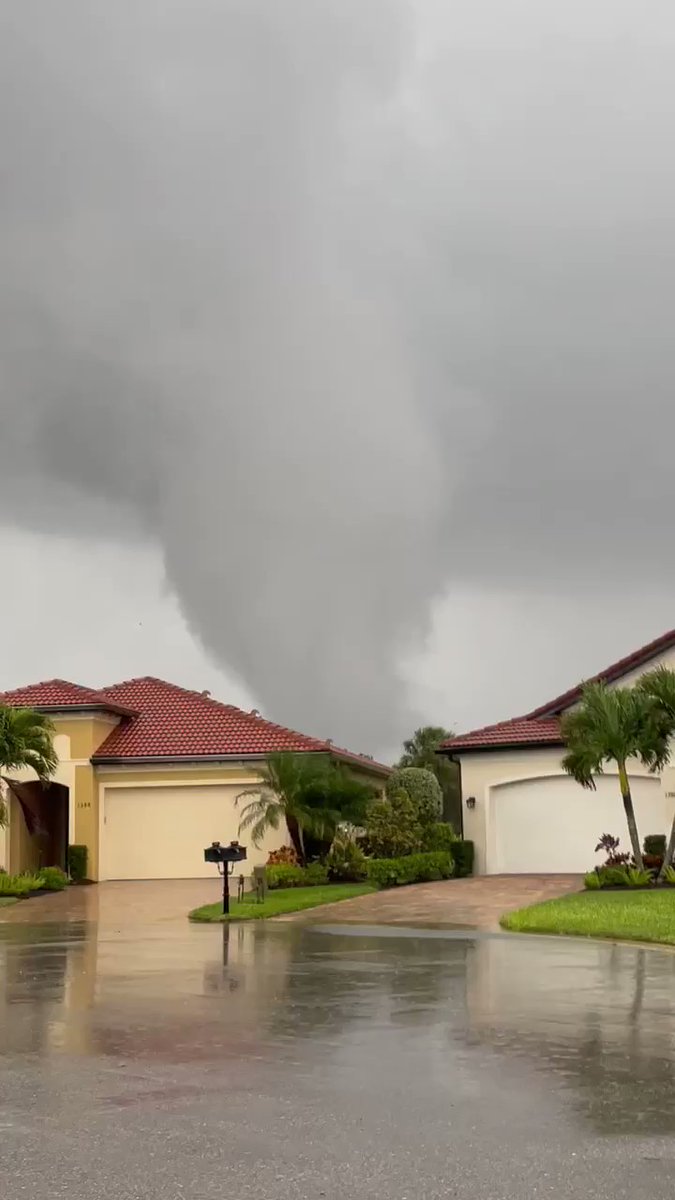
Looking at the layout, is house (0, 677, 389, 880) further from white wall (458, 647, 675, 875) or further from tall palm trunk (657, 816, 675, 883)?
tall palm trunk (657, 816, 675, 883)

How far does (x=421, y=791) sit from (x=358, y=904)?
28.4ft

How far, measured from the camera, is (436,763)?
2303 inches

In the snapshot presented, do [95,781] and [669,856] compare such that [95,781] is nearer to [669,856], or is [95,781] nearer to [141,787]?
[141,787]

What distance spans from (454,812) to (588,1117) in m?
49.3

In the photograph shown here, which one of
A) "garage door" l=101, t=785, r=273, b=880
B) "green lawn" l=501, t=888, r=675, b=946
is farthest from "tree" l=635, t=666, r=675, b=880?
"garage door" l=101, t=785, r=273, b=880

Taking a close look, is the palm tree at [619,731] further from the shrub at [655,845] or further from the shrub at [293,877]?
the shrub at [293,877]

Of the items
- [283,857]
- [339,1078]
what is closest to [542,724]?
[283,857]

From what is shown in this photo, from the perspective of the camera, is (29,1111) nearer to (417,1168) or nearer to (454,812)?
(417,1168)

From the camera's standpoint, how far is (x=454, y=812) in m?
56.1

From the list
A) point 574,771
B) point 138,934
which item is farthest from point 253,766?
point 138,934

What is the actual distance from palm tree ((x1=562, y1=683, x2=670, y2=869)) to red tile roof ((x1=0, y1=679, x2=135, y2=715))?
14.2m

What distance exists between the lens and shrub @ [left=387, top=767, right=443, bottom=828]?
31.5 meters

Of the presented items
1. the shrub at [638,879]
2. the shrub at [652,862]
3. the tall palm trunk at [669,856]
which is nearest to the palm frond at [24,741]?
the shrub at [638,879]

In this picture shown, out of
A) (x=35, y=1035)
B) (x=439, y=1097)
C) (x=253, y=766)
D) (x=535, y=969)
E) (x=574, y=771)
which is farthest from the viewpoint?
(x=253, y=766)
